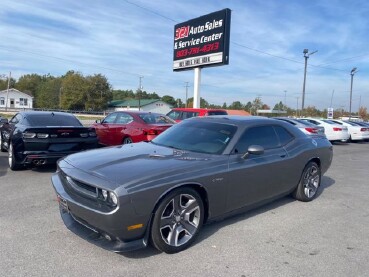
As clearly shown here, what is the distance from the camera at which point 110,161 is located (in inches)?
153

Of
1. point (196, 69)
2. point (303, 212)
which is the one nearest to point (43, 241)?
point (303, 212)

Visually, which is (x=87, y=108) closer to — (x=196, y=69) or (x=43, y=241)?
(x=196, y=69)

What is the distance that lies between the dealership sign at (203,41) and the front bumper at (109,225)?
18.9 m

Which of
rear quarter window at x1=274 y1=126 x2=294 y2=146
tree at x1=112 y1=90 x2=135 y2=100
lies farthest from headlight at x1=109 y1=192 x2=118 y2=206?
tree at x1=112 y1=90 x2=135 y2=100

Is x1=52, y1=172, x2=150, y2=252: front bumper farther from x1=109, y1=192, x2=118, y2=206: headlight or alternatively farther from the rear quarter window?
the rear quarter window

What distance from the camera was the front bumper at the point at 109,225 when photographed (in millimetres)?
3199

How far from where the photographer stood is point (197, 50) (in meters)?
22.8

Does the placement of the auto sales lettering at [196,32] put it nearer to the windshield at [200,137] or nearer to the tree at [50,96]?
the windshield at [200,137]

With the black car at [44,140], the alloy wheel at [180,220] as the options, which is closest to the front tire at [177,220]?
the alloy wheel at [180,220]

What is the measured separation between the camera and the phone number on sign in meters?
21.7

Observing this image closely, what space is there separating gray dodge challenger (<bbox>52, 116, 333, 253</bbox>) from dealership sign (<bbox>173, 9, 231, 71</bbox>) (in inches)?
659

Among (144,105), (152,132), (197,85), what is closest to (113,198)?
(152,132)

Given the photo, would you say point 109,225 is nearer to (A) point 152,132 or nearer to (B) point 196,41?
(A) point 152,132

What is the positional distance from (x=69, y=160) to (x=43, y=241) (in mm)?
1003
